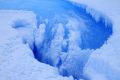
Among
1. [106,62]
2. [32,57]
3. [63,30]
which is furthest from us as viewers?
[63,30]

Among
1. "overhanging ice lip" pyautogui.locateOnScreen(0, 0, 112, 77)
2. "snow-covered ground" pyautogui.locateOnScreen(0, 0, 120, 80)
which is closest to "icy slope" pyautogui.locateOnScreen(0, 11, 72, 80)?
"snow-covered ground" pyautogui.locateOnScreen(0, 0, 120, 80)

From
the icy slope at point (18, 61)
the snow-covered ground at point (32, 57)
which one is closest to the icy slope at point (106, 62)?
the snow-covered ground at point (32, 57)

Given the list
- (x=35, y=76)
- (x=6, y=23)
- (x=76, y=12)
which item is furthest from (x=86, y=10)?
(x=35, y=76)

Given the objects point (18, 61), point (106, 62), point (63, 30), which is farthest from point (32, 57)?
point (63, 30)

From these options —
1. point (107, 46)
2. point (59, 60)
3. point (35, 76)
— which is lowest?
point (59, 60)

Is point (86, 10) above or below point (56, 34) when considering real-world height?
above

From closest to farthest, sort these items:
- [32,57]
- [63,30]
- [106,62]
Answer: [106,62] < [32,57] < [63,30]

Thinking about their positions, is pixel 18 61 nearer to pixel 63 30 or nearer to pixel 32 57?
pixel 32 57

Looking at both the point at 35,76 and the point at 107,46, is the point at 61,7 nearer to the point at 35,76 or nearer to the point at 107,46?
the point at 107,46

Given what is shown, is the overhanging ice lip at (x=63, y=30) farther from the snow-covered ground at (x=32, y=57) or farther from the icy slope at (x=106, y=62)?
the icy slope at (x=106, y=62)
